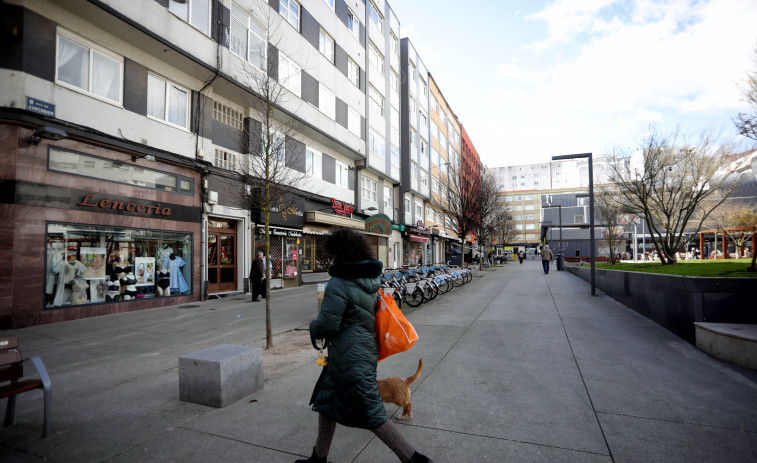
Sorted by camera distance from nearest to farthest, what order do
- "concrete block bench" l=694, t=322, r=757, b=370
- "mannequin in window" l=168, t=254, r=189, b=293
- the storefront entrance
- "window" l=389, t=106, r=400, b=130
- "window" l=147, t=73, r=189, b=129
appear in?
"concrete block bench" l=694, t=322, r=757, b=370 → "window" l=147, t=73, r=189, b=129 → "mannequin in window" l=168, t=254, r=189, b=293 → the storefront entrance → "window" l=389, t=106, r=400, b=130

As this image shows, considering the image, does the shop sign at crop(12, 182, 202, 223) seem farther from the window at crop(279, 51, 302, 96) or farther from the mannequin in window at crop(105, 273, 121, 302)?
the window at crop(279, 51, 302, 96)

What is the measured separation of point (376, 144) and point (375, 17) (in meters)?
9.46

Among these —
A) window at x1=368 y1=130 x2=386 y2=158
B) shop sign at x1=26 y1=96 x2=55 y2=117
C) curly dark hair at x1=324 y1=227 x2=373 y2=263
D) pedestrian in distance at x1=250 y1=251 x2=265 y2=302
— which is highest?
window at x1=368 y1=130 x2=386 y2=158

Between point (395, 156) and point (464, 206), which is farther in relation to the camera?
point (395, 156)

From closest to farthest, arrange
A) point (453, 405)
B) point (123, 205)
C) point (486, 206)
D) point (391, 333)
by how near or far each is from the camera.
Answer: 1. point (391, 333)
2. point (453, 405)
3. point (123, 205)
4. point (486, 206)

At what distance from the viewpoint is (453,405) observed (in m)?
3.79

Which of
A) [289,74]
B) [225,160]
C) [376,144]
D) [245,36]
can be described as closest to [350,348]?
[225,160]

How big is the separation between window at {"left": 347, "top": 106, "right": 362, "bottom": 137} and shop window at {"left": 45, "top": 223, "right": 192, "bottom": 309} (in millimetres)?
12001

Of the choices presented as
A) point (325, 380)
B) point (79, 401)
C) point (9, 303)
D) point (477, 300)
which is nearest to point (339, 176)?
point (477, 300)

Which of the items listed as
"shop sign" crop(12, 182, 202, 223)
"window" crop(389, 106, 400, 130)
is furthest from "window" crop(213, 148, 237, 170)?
"window" crop(389, 106, 400, 130)

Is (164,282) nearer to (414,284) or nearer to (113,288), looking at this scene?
(113,288)

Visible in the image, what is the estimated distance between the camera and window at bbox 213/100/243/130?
1328cm

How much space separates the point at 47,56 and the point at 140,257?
17.1 feet

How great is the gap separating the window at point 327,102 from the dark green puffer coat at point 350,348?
1719 cm
